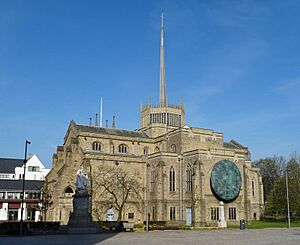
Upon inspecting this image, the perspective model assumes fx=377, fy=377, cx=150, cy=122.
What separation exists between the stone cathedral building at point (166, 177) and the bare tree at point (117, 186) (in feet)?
0.74

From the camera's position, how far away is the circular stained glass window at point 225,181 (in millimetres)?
60438

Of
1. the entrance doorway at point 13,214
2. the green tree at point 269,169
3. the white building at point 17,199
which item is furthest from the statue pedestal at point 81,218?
the green tree at point 269,169

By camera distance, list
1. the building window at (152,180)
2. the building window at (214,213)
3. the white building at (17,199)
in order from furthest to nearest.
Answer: the white building at (17,199) < the building window at (152,180) < the building window at (214,213)

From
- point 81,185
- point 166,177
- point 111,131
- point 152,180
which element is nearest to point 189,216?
point 166,177

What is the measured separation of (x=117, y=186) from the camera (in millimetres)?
61938

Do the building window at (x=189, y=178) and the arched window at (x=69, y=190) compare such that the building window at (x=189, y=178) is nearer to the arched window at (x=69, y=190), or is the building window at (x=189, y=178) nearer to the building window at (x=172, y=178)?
the building window at (x=172, y=178)

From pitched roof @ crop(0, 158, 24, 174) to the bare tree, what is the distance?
4161 centimetres

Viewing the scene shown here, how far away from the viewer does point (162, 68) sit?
87.6 meters

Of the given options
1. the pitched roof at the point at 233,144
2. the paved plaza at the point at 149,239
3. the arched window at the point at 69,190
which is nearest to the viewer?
the paved plaza at the point at 149,239

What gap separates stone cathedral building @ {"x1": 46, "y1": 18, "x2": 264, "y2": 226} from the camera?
196 ft

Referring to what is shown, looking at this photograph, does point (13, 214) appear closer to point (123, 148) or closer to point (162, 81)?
point (123, 148)

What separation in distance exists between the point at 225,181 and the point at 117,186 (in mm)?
17659

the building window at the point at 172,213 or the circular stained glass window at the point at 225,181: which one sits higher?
the circular stained glass window at the point at 225,181

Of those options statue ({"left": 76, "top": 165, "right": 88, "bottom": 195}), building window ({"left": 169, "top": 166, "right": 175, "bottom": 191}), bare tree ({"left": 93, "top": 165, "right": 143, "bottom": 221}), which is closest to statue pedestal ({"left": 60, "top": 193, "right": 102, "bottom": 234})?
statue ({"left": 76, "top": 165, "right": 88, "bottom": 195})
